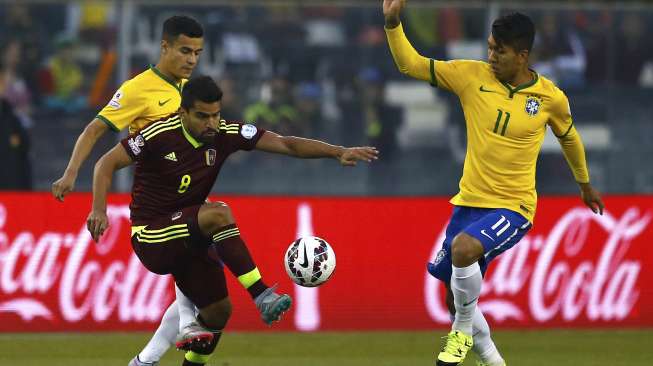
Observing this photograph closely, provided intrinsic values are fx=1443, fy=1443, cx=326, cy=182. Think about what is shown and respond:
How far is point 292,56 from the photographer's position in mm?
17297

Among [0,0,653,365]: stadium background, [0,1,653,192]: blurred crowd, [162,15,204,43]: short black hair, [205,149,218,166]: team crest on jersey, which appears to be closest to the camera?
[205,149,218,166]: team crest on jersey

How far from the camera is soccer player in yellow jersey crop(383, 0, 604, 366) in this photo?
9.19m

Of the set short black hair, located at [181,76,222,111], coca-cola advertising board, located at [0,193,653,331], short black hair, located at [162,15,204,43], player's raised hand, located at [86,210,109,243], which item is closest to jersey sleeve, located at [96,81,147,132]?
short black hair, located at [162,15,204,43]

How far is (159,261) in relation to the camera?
29.0 feet

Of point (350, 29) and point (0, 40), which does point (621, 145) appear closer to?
point (350, 29)

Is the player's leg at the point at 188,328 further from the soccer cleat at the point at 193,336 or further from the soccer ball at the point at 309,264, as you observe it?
the soccer ball at the point at 309,264

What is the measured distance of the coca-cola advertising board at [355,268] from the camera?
1323 cm

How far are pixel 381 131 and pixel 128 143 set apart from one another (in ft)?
28.6

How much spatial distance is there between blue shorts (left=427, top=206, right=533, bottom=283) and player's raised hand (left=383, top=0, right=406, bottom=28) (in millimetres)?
1328

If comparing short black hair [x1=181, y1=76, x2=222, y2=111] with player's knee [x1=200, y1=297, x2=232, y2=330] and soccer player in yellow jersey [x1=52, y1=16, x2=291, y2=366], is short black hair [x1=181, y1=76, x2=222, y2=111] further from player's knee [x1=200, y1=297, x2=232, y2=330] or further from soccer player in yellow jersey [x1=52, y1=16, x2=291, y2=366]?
player's knee [x1=200, y1=297, x2=232, y2=330]

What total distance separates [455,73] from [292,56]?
7.99 m

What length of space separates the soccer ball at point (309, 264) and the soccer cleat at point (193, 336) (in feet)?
2.10

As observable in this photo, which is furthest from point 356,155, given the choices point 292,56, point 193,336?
point 292,56

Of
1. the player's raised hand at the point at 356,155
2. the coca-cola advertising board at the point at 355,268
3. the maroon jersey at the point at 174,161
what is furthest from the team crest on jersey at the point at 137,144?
the coca-cola advertising board at the point at 355,268
